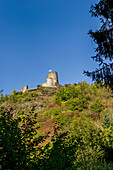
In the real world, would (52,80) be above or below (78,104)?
above

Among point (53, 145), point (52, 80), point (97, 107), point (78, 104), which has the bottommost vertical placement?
point (53, 145)

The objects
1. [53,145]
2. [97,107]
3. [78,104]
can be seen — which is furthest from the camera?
[78,104]

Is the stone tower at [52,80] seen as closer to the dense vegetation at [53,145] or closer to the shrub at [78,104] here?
the shrub at [78,104]

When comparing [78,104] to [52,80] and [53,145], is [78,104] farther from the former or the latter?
[52,80]

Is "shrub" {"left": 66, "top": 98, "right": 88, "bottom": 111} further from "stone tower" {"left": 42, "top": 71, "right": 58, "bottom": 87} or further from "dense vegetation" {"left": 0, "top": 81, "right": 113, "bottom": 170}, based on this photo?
"stone tower" {"left": 42, "top": 71, "right": 58, "bottom": 87}

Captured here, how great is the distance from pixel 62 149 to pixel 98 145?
10.6 feet

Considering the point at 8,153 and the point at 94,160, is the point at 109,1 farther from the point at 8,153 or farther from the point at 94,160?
the point at 94,160

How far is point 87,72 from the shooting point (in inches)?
190

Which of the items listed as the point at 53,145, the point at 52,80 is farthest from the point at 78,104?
the point at 52,80

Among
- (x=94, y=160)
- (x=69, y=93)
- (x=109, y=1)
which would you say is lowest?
(x=94, y=160)

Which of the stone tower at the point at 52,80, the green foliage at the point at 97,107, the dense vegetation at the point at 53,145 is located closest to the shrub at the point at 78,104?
the green foliage at the point at 97,107

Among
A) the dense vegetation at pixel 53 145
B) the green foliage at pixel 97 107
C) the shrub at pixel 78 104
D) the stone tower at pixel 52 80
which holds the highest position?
the stone tower at pixel 52 80

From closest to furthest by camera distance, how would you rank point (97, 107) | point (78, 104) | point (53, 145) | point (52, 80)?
1. point (53, 145)
2. point (97, 107)
3. point (78, 104)
4. point (52, 80)

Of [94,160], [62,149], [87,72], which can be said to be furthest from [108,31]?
[94,160]
